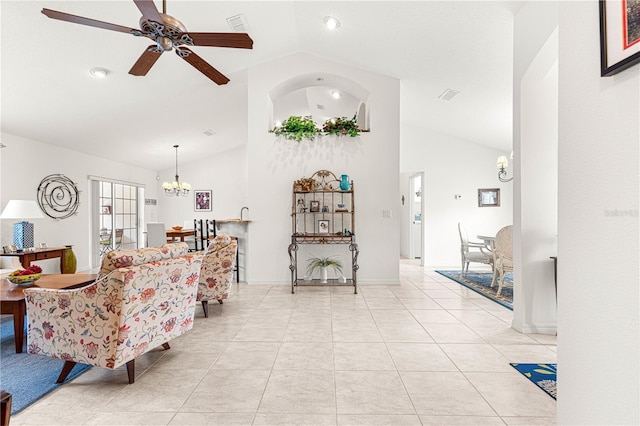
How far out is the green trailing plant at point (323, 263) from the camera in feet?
15.9

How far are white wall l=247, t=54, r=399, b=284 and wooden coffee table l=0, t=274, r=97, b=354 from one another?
2.32 metres

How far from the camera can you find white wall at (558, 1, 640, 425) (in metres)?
0.78

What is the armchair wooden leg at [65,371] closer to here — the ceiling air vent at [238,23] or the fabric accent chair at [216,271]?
the fabric accent chair at [216,271]

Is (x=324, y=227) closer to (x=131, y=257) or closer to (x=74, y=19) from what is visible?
(x=131, y=257)

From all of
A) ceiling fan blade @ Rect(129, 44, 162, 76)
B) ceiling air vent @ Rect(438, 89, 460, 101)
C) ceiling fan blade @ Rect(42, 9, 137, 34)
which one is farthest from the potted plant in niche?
ceiling fan blade @ Rect(42, 9, 137, 34)

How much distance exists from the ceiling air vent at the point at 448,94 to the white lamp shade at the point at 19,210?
20.4 feet

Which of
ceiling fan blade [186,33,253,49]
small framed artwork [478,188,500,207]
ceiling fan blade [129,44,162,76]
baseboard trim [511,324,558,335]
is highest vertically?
ceiling fan blade [186,33,253,49]

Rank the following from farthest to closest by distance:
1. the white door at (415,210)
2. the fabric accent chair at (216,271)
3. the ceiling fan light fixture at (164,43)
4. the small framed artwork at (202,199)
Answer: the small framed artwork at (202,199)
the white door at (415,210)
the fabric accent chair at (216,271)
the ceiling fan light fixture at (164,43)

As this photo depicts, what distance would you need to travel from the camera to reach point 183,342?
2.70 metres

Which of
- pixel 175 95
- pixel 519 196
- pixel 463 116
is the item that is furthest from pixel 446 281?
pixel 175 95

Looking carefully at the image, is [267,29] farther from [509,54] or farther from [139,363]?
[139,363]

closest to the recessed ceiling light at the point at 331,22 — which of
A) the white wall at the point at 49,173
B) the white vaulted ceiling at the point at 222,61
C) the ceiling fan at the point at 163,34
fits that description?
the white vaulted ceiling at the point at 222,61

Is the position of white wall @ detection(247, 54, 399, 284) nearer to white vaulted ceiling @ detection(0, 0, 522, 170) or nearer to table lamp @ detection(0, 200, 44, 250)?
white vaulted ceiling @ detection(0, 0, 522, 170)

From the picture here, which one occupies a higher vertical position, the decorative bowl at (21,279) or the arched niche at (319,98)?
the arched niche at (319,98)
